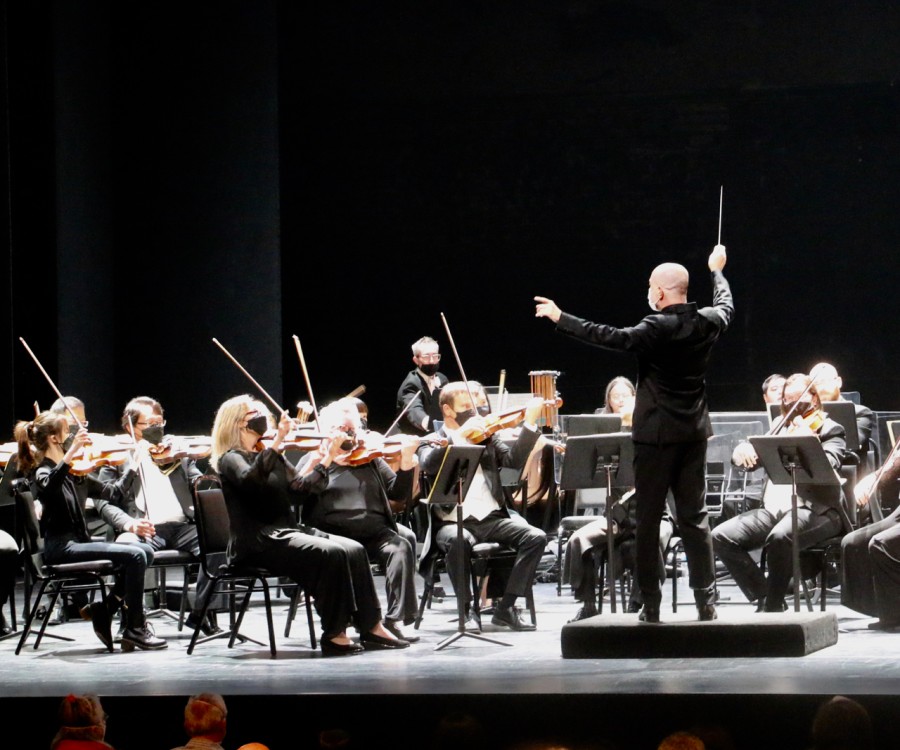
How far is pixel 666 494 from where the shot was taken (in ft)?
16.3

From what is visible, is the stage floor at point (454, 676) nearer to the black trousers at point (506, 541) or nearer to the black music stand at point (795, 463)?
the black trousers at point (506, 541)

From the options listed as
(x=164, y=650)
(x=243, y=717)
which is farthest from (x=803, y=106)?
(x=243, y=717)

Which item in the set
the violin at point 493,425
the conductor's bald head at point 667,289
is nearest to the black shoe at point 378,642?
the violin at point 493,425

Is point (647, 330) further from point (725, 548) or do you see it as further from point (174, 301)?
point (174, 301)

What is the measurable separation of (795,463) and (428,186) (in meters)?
5.36

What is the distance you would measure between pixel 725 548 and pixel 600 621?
4.12 ft

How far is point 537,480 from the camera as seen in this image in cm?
694

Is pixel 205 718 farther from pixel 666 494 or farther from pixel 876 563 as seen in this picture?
pixel 876 563

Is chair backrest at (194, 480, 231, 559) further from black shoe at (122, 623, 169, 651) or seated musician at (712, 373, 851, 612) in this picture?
seated musician at (712, 373, 851, 612)

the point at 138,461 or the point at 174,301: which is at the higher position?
the point at 174,301

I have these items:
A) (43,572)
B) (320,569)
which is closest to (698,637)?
(320,569)

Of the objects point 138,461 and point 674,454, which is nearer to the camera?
point 674,454

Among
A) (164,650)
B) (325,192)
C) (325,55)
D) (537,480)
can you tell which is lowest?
(164,650)

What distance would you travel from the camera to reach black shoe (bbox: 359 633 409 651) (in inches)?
219
